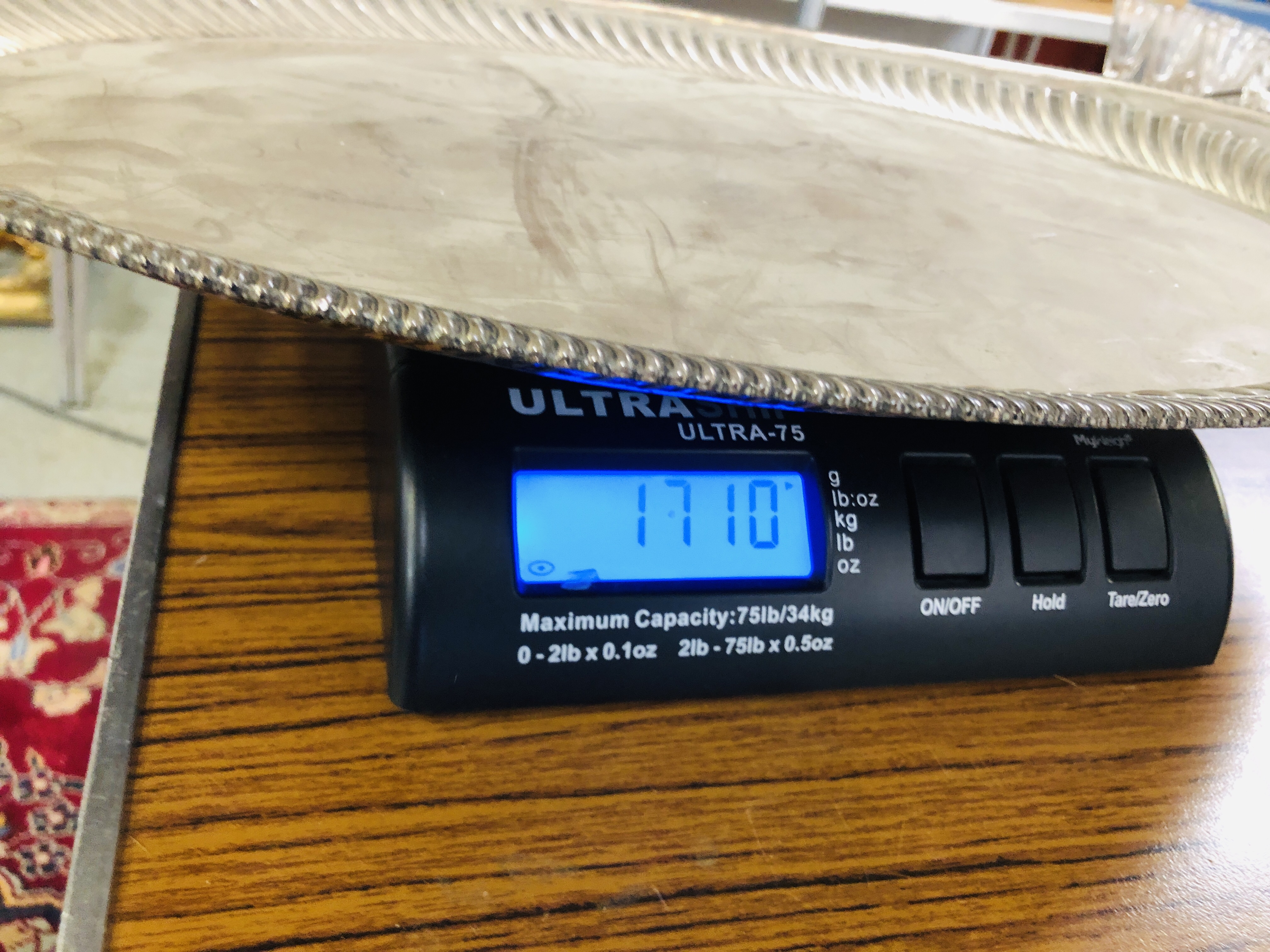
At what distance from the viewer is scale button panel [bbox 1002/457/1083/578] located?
0.28 m

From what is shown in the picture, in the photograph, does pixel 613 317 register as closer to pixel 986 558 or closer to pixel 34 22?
pixel 986 558

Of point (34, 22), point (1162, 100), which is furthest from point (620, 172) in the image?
point (1162, 100)

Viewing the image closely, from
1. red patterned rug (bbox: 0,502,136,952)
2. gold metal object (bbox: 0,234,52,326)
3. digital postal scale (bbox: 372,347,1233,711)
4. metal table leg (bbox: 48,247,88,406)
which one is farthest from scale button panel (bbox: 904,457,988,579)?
gold metal object (bbox: 0,234,52,326)

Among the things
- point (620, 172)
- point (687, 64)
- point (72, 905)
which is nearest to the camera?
point (72, 905)

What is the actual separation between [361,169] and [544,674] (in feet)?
0.53

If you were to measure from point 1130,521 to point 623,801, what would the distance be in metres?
0.18

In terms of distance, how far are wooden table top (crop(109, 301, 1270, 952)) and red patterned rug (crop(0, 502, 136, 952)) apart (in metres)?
0.37

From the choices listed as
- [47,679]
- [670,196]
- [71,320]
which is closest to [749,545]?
[670,196]

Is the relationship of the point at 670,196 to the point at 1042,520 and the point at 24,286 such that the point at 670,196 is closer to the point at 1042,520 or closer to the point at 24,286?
the point at 1042,520

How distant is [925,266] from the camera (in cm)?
29

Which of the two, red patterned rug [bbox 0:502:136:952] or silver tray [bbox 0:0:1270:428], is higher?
silver tray [bbox 0:0:1270:428]

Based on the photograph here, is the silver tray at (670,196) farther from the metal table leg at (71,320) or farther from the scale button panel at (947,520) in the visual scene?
the metal table leg at (71,320)

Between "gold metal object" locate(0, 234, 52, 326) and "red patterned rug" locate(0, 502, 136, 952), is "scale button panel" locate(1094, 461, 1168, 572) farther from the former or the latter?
"gold metal object" locate(0, 234, 52, 326)

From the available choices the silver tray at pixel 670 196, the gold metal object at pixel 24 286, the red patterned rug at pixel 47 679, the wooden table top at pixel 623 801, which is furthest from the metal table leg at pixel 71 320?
the wooden table top at pixel 623 801
